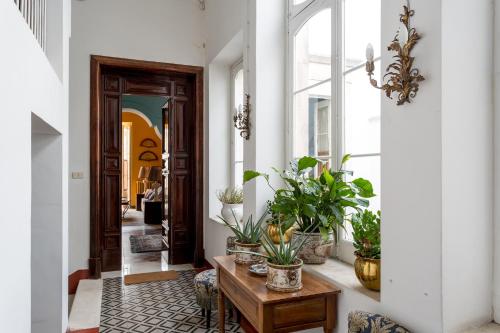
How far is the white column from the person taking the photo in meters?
3.20

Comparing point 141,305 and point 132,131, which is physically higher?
point 132,131

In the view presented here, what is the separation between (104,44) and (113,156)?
1478 mm

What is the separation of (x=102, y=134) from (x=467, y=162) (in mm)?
4528

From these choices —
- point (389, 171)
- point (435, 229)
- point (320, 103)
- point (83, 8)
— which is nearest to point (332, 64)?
point (320, 103)

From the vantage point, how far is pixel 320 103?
2.84 metres

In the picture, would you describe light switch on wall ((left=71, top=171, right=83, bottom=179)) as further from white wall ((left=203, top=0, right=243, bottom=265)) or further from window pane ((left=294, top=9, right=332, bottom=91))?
window pane ((left=294, top=9, right=332, bottom=91))

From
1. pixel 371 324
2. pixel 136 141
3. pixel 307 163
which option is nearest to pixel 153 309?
pixel 307 163

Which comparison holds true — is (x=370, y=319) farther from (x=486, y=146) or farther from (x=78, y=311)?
(x=78, y=311)

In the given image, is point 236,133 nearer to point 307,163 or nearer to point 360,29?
point 307,163

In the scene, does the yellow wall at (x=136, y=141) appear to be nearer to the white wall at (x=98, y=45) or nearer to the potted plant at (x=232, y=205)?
the white wall at (x=98, y=45)

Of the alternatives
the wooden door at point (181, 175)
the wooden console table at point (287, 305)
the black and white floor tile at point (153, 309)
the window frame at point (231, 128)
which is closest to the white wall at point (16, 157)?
the wooden console table at point (287, 305)

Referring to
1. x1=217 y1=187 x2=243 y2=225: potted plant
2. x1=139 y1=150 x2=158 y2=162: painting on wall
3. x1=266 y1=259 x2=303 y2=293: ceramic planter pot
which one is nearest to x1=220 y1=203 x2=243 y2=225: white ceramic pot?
x1=217 y1=187 x2=243 y2=225: potted plant

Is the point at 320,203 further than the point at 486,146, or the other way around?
the point at 320,203

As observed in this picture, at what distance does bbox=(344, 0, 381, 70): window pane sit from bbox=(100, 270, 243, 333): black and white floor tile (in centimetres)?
251
